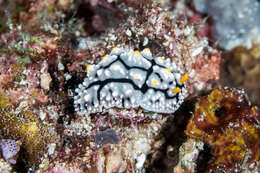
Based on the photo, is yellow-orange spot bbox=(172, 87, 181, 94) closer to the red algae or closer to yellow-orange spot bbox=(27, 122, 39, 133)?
the red algae

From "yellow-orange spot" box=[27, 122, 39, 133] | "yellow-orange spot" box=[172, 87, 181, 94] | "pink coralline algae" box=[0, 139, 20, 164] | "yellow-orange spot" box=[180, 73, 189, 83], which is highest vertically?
"yellow-orange spot" box=[180, 73, 189, 83]

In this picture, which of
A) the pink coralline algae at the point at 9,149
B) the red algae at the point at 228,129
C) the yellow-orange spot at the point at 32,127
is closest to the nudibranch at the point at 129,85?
the red algae at the point at 228,129

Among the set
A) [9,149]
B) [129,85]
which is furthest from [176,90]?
[9,149]

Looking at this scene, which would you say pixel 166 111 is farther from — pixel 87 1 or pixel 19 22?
pixel 19 22

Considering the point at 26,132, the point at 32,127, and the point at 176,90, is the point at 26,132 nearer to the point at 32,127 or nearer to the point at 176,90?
the point at 32,127

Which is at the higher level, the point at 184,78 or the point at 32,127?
the point at 184,78

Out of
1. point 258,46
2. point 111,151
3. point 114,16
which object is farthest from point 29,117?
point 258,46

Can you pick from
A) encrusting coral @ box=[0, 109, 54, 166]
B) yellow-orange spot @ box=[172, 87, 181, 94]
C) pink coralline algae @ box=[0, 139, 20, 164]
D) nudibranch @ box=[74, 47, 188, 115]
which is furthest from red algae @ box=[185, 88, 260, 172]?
pink coralline algae @ box=[0, 139, 20, 164]
